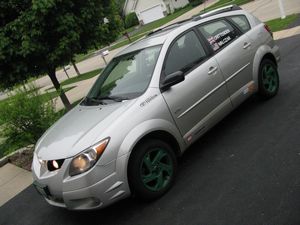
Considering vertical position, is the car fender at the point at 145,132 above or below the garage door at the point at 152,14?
above

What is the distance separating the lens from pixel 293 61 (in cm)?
858

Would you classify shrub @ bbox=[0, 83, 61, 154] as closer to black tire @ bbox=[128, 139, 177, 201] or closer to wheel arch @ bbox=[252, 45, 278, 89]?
black tire @ bbox=[128, 139, 177, 201]

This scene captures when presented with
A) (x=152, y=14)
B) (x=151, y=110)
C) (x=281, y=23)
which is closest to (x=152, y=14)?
(x=152, y=14)

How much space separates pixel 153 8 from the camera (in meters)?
58.1

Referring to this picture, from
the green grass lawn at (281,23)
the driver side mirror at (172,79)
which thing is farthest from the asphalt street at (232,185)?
the green grass lawn at (281,23)

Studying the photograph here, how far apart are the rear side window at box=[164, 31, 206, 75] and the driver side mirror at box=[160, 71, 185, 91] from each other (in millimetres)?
259

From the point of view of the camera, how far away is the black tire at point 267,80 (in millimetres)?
6238

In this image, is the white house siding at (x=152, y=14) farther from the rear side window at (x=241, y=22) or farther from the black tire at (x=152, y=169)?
the black tire at (x=152, y=169)

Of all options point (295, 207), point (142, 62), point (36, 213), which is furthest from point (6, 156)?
point (295, 207)

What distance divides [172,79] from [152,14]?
2184 inches

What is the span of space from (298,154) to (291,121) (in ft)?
3.37

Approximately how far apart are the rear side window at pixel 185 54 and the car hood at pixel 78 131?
2.81ft

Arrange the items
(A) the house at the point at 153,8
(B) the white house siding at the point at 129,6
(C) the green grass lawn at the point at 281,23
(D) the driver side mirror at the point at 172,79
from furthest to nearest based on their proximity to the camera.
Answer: (B) the white house siding at the point at 129,6 < (A) the house at the point at 153,8 < (C) the green grass lawn at the point at 281,23 < (D) the driver side mirror at the point at 172,79

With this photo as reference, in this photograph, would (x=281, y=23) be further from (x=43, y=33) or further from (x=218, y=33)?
(x=218, y=33)
